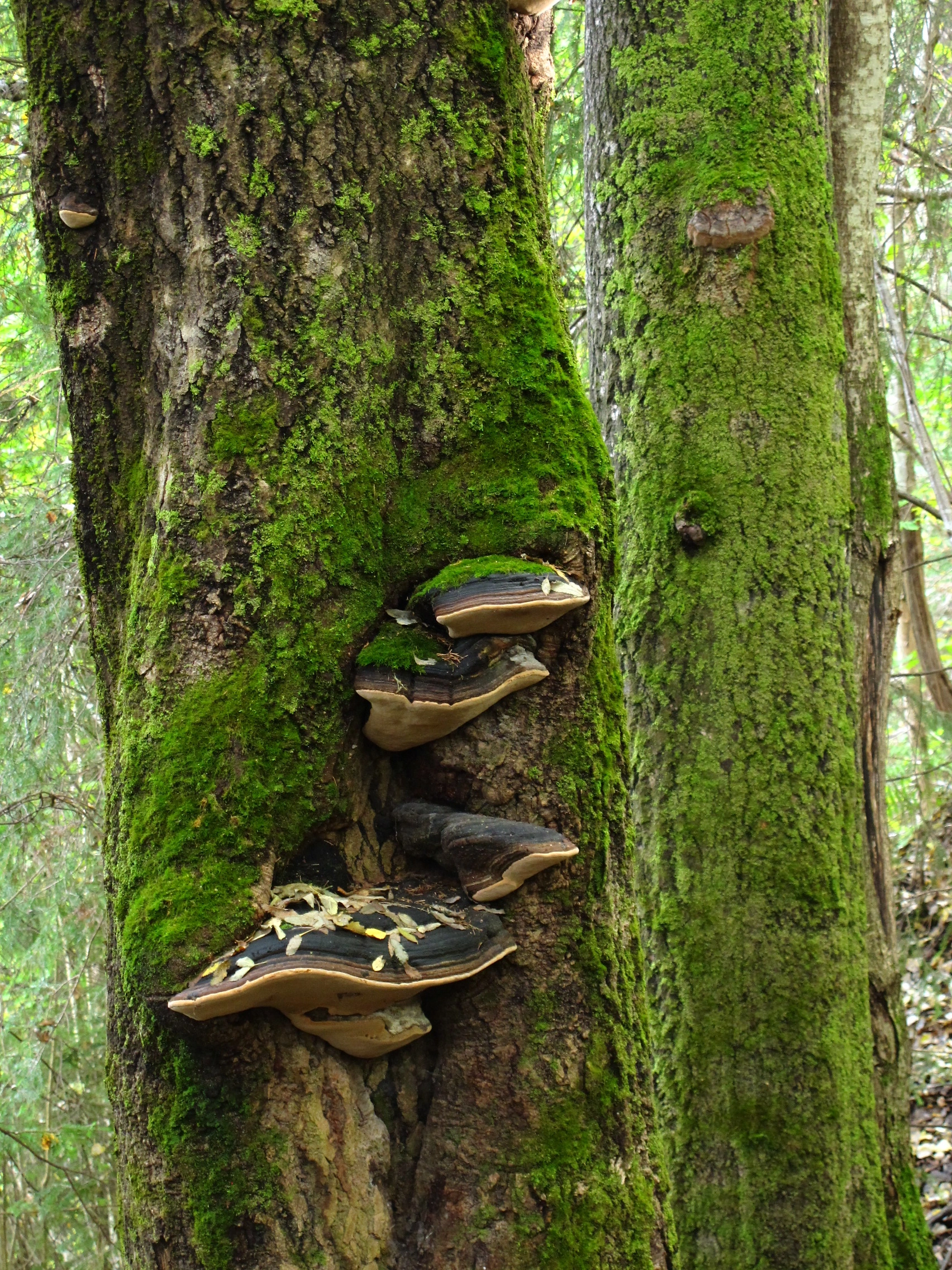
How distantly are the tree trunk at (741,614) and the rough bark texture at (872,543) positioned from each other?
10cm

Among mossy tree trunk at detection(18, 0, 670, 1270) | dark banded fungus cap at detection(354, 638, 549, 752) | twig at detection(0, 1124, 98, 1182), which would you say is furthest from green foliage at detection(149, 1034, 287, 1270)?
twig at detection(0, 1124, 98, 1182)

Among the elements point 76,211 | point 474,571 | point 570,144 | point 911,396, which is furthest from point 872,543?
point 911,396

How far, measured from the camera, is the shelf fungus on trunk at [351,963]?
149 cm

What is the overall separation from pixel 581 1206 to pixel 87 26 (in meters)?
2.32

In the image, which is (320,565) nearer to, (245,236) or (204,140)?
(245,236)

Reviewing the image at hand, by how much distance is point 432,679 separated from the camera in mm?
1727

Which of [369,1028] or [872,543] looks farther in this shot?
[872,543]

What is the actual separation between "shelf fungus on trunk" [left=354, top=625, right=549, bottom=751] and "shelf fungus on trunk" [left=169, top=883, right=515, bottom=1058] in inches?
12.0

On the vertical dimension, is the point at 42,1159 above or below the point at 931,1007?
above

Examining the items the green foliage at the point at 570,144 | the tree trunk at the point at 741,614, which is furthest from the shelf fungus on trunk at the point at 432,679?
the green foliage at the point at 570,144

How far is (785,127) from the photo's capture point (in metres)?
3.44

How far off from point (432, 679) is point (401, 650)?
0.08 meters

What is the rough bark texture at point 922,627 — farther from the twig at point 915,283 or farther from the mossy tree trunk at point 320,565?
the mossy tree trunk at point 320,565

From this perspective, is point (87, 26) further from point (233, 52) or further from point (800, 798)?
point (800, 798)
